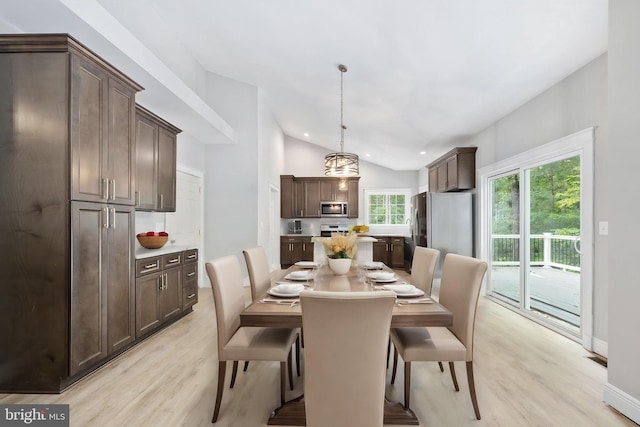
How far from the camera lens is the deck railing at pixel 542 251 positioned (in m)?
3.20

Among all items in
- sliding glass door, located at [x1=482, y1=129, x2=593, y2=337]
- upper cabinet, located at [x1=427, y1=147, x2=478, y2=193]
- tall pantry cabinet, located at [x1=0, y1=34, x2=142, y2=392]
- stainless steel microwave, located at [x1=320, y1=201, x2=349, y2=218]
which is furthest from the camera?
stainless steel microwave, located at [x1=320, y1=201, x2=349, y2=218]

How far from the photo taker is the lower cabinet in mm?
2938

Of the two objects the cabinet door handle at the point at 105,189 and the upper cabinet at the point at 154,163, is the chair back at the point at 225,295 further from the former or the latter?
the upper cabinet at the point at 154,163

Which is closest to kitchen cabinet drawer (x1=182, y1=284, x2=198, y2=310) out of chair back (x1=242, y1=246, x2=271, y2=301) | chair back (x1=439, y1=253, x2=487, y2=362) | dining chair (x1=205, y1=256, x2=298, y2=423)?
chair back (x1=242, y1=246, x2=271, y2=301)

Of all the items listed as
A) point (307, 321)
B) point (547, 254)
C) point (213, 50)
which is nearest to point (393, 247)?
point (547, 254)

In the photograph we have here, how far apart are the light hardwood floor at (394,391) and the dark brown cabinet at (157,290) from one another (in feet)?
0.88

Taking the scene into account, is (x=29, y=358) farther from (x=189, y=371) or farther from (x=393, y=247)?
(x=393, y=247)

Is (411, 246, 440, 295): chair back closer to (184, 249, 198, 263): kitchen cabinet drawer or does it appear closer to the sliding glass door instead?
the sliding glass door

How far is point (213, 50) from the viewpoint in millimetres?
4586

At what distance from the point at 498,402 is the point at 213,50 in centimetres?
523

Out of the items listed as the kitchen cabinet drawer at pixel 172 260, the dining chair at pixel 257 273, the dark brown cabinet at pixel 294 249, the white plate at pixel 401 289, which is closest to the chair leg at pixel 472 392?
the white plate at pixel 401 289

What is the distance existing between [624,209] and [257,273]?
2582mm

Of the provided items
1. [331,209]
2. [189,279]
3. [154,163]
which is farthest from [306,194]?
[154,163]

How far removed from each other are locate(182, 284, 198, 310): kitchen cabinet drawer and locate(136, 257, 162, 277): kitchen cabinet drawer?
0.64 metres
